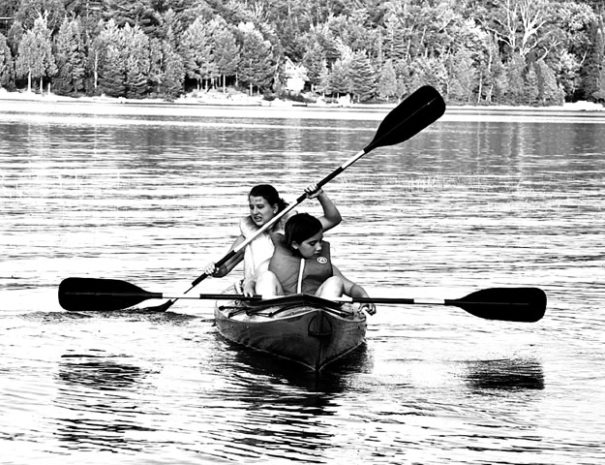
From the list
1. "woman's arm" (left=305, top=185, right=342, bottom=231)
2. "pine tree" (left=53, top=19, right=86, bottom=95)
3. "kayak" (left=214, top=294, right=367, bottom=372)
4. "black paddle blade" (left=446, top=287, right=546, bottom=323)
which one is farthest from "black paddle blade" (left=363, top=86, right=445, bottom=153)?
"pine tree" (left=53, top=19, right=86, bottom=95)

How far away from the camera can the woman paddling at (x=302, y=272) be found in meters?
11.6

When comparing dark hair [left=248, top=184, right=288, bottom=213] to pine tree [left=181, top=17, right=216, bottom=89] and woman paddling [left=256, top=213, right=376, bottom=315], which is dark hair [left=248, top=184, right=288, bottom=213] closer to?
woman paddling [left=256, top=213, right=376, bottom=315]

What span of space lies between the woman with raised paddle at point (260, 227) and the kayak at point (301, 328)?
0.44 metres

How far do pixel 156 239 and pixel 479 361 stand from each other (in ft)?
27.9

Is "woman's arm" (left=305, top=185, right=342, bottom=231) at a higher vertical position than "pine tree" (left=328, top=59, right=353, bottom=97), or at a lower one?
higher

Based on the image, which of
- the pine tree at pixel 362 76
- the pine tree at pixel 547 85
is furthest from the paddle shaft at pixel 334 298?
the pine tree at pixel 547 85

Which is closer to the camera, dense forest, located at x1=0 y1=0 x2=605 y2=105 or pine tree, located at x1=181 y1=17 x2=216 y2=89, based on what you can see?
dense forest, located at x1=0 y1=0 x2=605 y2=105

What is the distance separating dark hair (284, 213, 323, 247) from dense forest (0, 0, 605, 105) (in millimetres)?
136561

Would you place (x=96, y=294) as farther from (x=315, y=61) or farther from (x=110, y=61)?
(x=315, y=61)

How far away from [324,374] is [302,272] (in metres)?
0.87

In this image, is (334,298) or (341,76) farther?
(341,76)

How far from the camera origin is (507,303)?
474 inches

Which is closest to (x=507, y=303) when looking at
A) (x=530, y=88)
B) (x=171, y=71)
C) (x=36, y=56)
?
(x=36, y=56)

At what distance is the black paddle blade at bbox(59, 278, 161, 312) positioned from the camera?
12250 mm
